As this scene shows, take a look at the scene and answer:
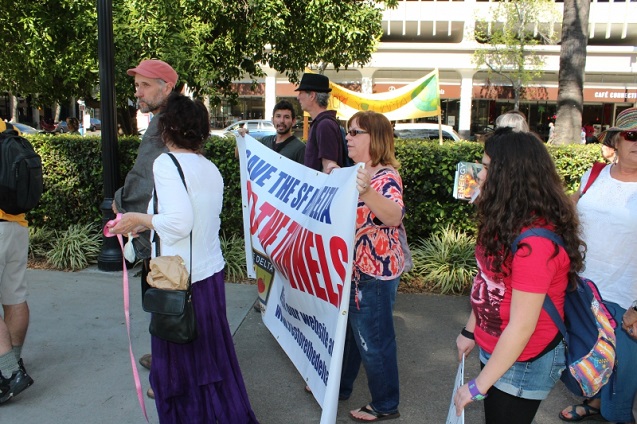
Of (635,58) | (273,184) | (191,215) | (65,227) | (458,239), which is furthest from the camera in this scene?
(635,58)

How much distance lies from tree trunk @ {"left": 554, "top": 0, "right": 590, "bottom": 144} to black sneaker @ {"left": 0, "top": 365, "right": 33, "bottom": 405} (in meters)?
7.52

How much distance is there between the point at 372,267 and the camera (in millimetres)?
2926

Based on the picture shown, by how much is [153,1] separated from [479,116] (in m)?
35.4

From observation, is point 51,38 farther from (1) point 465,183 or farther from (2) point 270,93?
(2) point 270,93

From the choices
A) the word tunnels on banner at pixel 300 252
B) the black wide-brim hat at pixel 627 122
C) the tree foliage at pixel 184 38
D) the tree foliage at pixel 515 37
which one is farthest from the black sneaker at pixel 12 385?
the tree foliage at pixel 515 37

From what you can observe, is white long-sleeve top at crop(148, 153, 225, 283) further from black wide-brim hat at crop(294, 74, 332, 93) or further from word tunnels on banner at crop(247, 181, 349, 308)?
black wide-brim hat at crop(294, 74, 332, 93)

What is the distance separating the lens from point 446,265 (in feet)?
19.1

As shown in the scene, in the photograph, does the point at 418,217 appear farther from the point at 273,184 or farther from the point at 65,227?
the point at 65,227

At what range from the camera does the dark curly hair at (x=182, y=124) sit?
2.59m

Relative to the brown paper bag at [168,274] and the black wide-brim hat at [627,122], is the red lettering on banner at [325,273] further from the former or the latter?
the black wide-brim hat at [627,122]

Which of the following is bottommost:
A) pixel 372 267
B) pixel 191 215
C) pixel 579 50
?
pixel 372 267

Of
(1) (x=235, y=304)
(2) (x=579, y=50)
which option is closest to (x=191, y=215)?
(1) (x=235, y=304)

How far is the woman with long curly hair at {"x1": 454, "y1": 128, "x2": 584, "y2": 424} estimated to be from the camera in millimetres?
1833

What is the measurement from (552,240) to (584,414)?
2.06m
